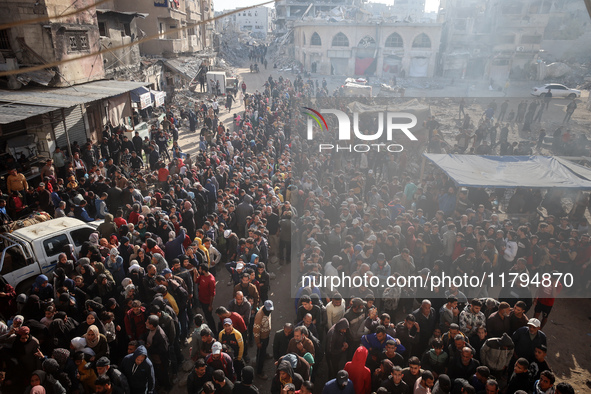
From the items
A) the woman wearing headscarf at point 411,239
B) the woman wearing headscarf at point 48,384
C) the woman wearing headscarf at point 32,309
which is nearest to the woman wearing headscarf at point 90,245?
the woman wearing headscarf at point 32,309

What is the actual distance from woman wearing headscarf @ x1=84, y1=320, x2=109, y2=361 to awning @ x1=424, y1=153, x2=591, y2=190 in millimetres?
8556

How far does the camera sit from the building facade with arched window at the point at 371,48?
42938 millimetres

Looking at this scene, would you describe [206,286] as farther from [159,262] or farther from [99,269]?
[99,269]

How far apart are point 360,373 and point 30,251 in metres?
6.30

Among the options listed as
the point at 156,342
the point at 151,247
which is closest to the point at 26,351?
the point at 156,342

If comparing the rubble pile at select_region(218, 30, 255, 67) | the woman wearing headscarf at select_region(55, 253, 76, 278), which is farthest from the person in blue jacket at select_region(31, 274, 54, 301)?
the rubble pile at select_region(218, 30, 255, 67)

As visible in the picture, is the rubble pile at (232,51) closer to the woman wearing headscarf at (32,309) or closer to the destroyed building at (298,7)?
the destroyed building at (298,7)

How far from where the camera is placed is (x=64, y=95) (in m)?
12.4

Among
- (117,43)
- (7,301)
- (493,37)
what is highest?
(493,37)

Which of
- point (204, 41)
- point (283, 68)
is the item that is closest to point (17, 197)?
point (204, 41)

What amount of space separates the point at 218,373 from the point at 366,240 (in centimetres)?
451

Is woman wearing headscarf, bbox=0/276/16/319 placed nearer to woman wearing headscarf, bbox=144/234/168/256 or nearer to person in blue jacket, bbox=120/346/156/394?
woman wearing headscarf, bbox=144/234/168/256

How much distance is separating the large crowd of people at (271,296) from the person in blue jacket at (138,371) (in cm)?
2

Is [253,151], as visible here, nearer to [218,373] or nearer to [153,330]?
[153,330]
